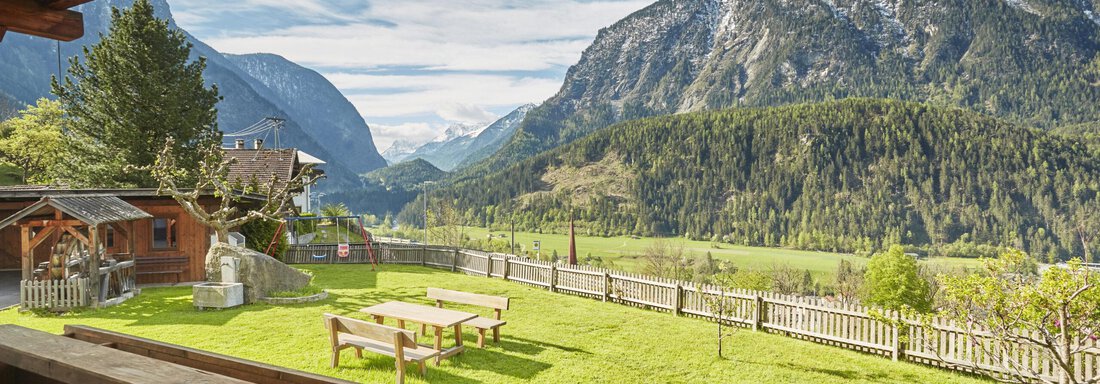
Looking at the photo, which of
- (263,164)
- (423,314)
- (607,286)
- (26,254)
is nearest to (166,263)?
(26,254)

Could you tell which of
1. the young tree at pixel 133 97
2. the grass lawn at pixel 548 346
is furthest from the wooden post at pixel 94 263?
the young tree at pixel 133 97

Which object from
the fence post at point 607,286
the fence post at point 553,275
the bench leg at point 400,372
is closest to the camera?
the bench leg at point 400,372

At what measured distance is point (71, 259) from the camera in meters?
18.5

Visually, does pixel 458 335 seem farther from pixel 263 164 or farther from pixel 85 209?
pixel 263 164

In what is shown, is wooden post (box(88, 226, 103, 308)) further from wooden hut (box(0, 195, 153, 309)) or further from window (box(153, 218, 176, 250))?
window (box(153, 218, 176, 250))

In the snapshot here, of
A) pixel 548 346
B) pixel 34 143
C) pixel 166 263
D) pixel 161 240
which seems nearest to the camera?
pixel 548 346

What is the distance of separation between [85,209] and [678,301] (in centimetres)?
1752

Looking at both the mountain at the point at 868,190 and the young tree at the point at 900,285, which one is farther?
the mountain at the point at 868,190

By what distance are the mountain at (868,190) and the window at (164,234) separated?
16365 cm

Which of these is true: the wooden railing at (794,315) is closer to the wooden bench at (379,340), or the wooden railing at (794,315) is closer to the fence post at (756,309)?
the fence post at (756,309)

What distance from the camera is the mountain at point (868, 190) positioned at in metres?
170

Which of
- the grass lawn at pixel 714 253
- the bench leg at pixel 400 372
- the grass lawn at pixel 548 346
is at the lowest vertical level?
the grass lawn at pixel 714 253

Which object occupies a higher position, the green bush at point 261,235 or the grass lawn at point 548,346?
the green bush at point 261,235

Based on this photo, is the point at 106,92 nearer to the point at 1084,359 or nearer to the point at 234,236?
the point at 234,236
